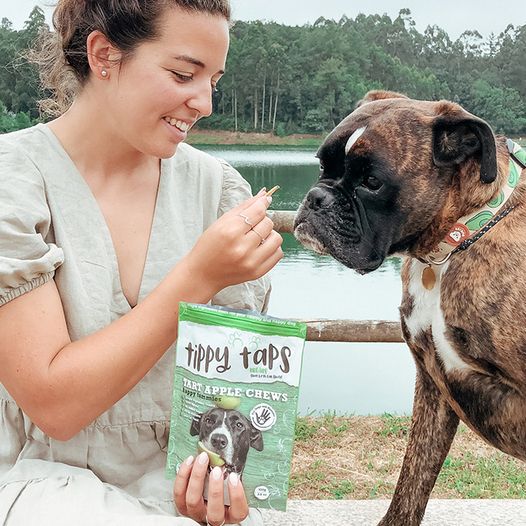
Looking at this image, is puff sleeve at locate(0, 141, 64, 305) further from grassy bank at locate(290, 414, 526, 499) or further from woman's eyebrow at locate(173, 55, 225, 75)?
grassy bank at locate(290, 414, 526, 499)

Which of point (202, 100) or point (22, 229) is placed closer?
point (22, 229)

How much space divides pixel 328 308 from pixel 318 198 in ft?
11.1

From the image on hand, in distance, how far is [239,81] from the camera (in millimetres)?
4504

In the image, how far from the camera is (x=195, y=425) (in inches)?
52.9

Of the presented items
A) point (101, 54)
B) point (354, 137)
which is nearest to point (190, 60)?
point (101, 54)

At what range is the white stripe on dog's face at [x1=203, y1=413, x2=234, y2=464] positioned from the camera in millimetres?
1321

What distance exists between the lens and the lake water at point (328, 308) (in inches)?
150

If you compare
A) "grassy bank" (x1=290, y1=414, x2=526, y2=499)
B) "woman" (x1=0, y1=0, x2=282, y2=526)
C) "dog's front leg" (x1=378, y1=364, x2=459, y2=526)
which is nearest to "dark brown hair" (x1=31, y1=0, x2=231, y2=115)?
"woman" (x1=0, y1=0, x2=282, y2=526)

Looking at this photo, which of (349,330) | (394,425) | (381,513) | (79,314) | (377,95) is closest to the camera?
(79,314)

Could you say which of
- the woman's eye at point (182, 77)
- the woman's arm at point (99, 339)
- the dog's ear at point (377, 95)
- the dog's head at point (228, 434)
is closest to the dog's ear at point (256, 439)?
the dog's head at point (228, 434)

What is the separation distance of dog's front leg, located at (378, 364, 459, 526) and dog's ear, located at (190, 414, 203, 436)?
768mm

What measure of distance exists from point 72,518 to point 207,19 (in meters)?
0.95

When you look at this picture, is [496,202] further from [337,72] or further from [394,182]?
[337,72]

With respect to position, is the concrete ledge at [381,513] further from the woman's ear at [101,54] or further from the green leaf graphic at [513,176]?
the woman's ear at [101,54]
